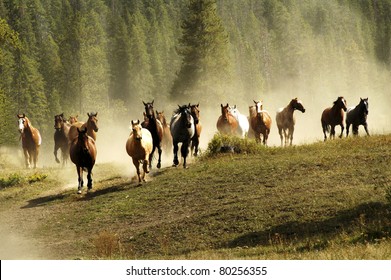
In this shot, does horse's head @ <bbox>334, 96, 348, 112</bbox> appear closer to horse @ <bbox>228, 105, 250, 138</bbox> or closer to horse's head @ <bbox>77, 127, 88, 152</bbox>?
horse @ <bbox>228, 105, 250, 138</bbox>

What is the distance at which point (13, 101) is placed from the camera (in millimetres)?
81812

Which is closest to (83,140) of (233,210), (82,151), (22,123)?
(82,151)

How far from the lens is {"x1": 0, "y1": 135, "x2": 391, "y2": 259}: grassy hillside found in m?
17.4

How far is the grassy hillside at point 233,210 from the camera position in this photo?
57.2 feet

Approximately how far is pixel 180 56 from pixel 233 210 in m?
102

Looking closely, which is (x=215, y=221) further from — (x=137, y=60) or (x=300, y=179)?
(x=137, y=60)

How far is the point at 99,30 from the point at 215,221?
84.7 meters

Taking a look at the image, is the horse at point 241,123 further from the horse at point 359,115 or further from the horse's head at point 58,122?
the horse's head at point 58,122

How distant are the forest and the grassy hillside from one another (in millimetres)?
13415

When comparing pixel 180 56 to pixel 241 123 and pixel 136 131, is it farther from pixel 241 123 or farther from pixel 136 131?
pixel 136 131

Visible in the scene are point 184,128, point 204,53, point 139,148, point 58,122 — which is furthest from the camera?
point 204,53

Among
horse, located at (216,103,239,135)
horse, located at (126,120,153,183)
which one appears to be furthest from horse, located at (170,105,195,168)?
horse, located at (216,103,239,135)

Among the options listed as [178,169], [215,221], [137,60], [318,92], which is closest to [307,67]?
[318,92]

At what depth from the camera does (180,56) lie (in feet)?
400
